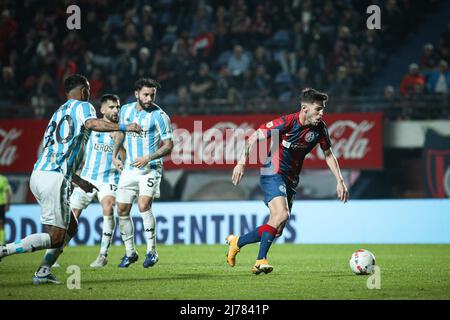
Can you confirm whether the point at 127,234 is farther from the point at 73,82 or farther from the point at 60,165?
the point at 73,82

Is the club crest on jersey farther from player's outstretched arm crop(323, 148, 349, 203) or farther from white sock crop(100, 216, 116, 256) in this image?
white sock crop(100, 216, 116, 256)

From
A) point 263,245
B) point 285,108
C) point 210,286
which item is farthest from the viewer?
point 285,108

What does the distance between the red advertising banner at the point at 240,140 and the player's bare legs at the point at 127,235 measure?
7552 mm

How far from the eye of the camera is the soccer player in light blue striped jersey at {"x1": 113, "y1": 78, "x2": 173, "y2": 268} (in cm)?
1151

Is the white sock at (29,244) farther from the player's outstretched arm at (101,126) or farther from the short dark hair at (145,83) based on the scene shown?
the short dark hair at (145,83)

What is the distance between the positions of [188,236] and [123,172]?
6.79 m

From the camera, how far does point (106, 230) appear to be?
12086 mm

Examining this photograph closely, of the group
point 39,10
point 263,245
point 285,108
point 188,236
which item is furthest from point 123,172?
point 39,10

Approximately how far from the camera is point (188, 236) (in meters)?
18.4

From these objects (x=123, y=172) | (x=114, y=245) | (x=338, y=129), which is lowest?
(x=114, y=245)

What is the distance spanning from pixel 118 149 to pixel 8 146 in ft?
31.2

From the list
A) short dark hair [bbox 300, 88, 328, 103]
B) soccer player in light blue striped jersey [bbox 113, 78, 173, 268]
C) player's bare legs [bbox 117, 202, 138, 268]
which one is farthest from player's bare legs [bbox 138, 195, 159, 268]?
short dark hair [bbox 300, 88, 328, 103]

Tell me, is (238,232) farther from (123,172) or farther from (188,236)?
(123,172)
